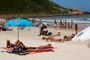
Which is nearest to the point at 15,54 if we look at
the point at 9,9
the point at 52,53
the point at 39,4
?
the point at 52,53

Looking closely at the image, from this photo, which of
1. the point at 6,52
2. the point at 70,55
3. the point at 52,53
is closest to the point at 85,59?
the point at 70,55

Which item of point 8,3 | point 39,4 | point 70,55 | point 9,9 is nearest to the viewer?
point 70,55

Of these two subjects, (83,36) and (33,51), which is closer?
(33,51)

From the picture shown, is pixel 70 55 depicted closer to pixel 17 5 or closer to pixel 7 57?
pixel 7 57

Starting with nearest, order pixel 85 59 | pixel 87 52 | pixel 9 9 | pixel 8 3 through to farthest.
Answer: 1. pixel 85 59
2. pixel 87 52
3. pixel 9 9
4. pixel 8 3

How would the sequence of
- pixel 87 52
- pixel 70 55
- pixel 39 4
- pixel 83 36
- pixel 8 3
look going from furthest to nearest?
pixel 39 4 < pixel 8 3 < pixel 83 36 < pixel 87 52 < pixel 70 55

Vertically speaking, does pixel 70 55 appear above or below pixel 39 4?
below

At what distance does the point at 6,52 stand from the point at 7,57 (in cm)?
118

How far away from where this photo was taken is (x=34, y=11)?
459 feet

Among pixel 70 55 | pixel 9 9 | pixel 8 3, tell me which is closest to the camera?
pixel 70 55

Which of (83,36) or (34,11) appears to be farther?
(34,11)

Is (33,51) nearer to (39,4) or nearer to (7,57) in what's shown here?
(7,57)

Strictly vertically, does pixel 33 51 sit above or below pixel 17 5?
below

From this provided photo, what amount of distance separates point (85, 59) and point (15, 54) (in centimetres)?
338
